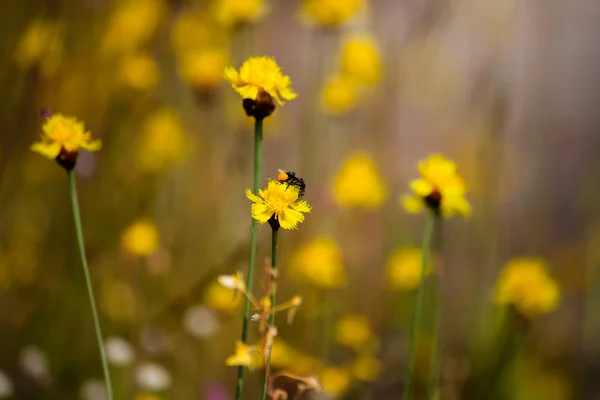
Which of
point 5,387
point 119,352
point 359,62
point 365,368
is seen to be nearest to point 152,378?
point 119,352

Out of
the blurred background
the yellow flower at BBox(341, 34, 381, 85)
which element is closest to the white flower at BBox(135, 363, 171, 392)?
the blurred background

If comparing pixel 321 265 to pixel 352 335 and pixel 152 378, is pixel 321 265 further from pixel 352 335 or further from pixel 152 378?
pixel 152 378

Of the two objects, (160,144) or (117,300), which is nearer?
(117,300)

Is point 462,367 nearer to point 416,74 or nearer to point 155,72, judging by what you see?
point 416,74

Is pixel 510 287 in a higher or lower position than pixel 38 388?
higher

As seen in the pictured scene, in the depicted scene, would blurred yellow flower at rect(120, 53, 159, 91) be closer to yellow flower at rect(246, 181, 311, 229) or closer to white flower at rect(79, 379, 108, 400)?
white flower at rect(79, 379, 108, 400)

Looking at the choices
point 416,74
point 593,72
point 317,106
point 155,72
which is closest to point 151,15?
point 155,72
